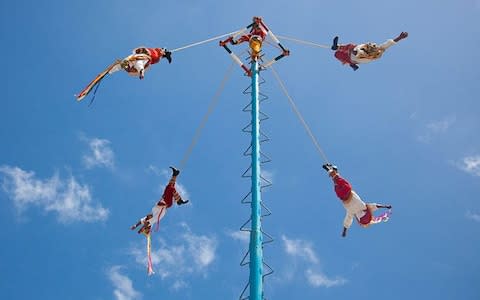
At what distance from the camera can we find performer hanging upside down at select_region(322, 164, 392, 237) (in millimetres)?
13516

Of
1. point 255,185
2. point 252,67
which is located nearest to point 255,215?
point 255,185

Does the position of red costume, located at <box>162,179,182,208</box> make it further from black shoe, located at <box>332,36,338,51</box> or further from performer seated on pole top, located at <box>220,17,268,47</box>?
black shoe, located at <box>332,36,338,51</box>

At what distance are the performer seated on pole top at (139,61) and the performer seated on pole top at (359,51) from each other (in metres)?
6.56

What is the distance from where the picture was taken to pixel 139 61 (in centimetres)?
1510

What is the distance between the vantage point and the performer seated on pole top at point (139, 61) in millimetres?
14992

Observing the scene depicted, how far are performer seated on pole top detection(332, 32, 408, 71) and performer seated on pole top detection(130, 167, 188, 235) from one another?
7511 mm

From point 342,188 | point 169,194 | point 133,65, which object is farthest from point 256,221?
point 133,65

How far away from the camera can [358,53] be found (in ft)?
53.8

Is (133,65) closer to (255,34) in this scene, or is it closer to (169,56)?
(169,56)

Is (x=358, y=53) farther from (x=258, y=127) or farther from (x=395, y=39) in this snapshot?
(x=258, y=127)

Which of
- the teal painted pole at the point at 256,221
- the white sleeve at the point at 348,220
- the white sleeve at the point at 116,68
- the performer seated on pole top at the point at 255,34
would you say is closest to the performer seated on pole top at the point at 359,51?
the performer seated on pole top at the point at 255,34

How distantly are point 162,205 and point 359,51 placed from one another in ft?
28.7

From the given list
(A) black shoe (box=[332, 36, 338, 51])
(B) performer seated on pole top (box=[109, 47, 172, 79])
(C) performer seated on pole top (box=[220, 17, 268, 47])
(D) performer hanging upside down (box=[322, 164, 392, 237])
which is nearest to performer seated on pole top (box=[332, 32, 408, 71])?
(A) black shoe (box=[332, 36, 338, 51])

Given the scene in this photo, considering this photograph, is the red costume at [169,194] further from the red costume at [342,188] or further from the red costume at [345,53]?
the red costume at [345,53]
